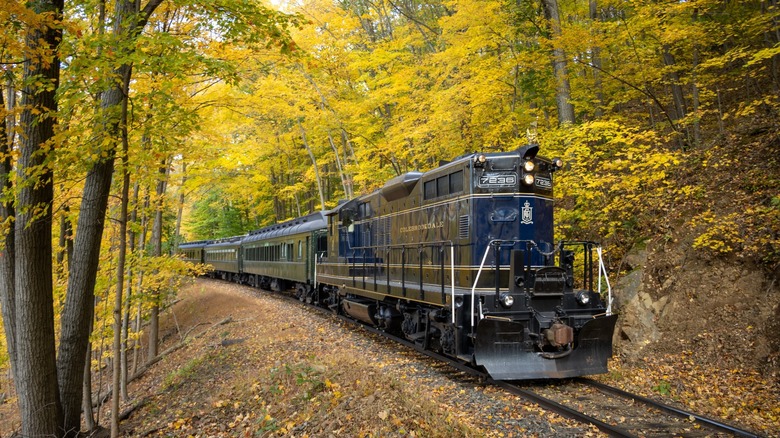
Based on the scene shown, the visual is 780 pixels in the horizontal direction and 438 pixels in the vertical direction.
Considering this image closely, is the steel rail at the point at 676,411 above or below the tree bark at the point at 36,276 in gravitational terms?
below

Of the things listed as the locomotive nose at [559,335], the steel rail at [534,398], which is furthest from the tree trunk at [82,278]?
the locomotive nose at [559,335]

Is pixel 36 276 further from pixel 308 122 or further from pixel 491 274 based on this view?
pixel 308 122

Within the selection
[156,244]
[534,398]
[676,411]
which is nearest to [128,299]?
[156,244]

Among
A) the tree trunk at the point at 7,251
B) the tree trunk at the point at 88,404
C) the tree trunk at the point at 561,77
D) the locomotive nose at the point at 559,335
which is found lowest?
the tree trunk at the point at 88,404

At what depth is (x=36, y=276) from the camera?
21.3 feet

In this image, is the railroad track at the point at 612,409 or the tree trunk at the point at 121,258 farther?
the tree trunk at the point at 121,258

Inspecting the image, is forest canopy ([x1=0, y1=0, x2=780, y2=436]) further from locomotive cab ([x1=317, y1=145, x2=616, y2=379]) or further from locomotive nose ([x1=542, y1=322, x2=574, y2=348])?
locomotive nose ([x1=542, y1=322, x2=574, y2=348])

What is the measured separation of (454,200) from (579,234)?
222 inches

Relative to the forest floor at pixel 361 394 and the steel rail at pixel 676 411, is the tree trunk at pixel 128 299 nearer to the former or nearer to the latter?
the forest floor at pixel 361 394

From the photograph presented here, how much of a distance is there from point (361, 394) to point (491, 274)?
289 cm

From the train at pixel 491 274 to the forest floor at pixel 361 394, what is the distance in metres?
0.65

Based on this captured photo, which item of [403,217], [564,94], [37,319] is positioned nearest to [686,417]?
[403,217]

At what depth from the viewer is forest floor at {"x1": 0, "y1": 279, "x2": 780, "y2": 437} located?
558 cm

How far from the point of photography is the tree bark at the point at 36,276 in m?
6.26
